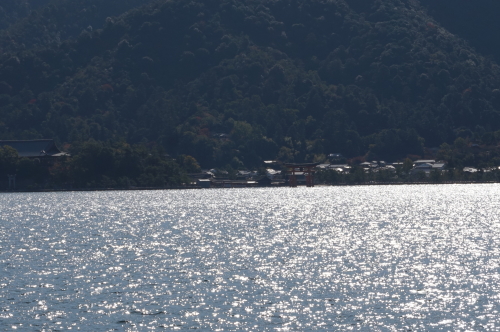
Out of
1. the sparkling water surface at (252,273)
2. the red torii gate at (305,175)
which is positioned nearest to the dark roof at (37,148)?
the red torii gate at (305,175)

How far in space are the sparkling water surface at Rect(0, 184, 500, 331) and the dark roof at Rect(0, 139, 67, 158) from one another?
69.2 meters

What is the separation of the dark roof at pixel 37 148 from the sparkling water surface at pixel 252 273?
227 ft

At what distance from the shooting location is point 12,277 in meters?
38.8

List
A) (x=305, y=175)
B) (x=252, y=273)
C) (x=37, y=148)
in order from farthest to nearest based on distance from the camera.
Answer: (x=305, y=175)
(x=37, y=148)
(x=252, y=273)

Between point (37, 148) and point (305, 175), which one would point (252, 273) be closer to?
point (305, 175)

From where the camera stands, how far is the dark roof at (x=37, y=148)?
13962 centimetres

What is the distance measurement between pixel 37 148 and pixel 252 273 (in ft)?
358

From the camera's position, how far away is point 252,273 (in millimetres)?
39031

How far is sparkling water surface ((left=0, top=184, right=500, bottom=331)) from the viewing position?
29453 millimetres

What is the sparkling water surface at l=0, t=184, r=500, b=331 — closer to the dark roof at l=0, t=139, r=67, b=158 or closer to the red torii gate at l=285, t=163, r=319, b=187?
the red torii gate at l=285, t=163, r=319, b=187

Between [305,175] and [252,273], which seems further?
[305,175]

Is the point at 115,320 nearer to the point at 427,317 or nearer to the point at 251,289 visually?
the point at 251,289

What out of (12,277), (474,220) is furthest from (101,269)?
(474,220)

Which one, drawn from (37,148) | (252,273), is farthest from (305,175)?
(252,273)
